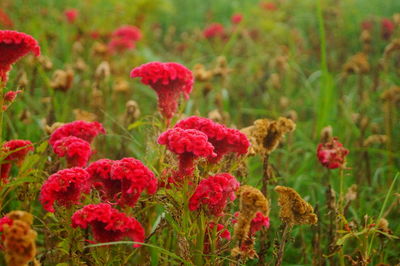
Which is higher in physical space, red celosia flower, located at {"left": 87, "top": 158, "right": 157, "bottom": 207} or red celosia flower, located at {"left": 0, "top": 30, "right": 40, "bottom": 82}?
red celosia flower, located at {"left": 0, "top": 30, "right": 40, "bottom": 82}

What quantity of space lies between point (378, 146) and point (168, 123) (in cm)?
192

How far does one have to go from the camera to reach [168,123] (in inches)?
74.5

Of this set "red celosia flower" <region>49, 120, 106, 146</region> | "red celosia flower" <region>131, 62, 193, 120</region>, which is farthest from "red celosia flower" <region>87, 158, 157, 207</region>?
"red celosia flower" <region>131, 62, 193, 120</region>

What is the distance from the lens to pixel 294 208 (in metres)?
1.40

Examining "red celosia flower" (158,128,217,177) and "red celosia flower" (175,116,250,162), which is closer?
"red celosia flower" (158,128,217,177)

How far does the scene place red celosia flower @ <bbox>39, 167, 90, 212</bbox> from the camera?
54.4 inches

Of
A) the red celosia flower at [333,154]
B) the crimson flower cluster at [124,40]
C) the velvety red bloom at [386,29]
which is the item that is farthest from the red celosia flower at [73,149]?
the velvety red bloom at [386,29]

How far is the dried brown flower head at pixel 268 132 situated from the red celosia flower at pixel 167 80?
0.33 meters

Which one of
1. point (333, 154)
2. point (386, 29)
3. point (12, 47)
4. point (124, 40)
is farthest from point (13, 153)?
point (386, 29)

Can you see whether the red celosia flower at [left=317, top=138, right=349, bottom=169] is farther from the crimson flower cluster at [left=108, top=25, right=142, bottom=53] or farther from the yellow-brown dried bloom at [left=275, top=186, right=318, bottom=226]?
the crimson flower cluster at [left=108, top=25, right=142, bottom=53]

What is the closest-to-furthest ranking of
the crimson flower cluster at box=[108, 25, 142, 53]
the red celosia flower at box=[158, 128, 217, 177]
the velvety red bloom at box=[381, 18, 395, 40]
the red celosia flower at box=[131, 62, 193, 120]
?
the red celosia flower at box=[158, 128, 217, 177] → the red celosia flower at box=[131, 62, 193, 120] → the crimson flower cluster at box=[108, 25, 142, 53] → the velvety red bloom at box=[381, 18, 395, 40]

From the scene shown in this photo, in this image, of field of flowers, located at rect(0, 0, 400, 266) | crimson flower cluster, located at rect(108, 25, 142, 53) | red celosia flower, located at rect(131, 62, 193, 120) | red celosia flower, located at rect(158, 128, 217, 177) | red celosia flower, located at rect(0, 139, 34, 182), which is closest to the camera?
red celosia flower, located at rect(158, 128, 217, 177)

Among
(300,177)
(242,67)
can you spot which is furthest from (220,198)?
(242,67)

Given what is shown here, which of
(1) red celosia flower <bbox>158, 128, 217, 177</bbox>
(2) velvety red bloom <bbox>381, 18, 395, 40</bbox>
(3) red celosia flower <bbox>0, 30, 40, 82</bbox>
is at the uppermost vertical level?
(3) red celosia flower <bbox>0, 30, 40, 82</bbox>
